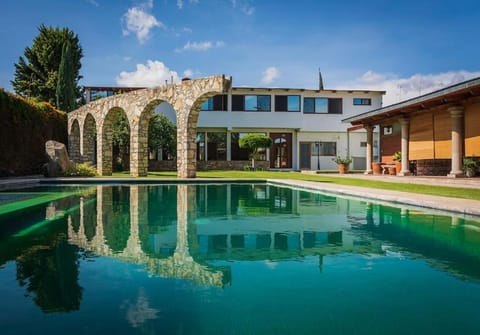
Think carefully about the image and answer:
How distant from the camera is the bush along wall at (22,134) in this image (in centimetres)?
1588

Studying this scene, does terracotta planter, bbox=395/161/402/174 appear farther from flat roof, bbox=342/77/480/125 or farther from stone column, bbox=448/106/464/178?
stone column, bbox=448/106/464/178

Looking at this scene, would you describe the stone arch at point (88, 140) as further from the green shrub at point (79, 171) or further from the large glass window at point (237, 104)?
the large glass window at point (237, 104)

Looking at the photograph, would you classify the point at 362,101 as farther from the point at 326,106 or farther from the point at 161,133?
the point at 161,133

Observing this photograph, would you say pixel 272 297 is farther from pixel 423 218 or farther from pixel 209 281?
pixel 423 218

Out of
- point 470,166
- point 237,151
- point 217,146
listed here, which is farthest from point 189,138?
point 237,151

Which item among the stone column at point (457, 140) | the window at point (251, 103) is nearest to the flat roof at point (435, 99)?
the stone column at point (457, 140)

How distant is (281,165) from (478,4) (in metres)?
16.9

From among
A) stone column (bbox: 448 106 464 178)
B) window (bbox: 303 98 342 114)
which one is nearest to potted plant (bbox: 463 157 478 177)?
stone column (bbox: 448 106 464 178)

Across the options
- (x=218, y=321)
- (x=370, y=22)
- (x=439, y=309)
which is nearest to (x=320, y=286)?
(x=439, y=309)

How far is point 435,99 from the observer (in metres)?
13.6

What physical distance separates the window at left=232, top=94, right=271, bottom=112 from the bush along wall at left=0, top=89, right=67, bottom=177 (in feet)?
40.6

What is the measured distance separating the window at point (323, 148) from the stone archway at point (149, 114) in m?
15.1

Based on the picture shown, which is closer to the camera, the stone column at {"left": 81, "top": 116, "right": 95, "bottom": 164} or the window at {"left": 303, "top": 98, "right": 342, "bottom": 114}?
the stone column at {"left": 81, "top": 116, "right": 95, "bottom": 164}

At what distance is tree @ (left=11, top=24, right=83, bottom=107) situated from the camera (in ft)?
105
